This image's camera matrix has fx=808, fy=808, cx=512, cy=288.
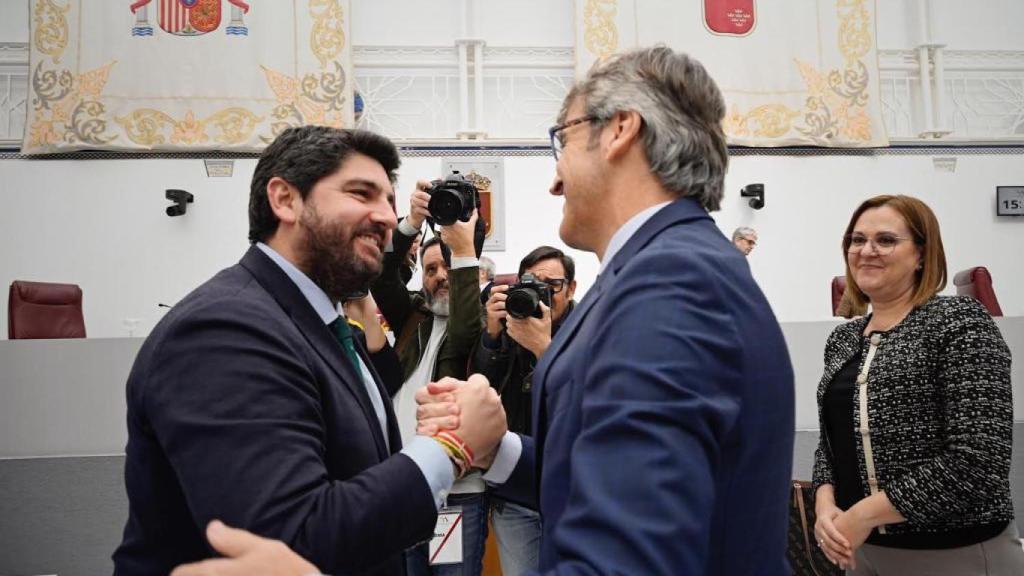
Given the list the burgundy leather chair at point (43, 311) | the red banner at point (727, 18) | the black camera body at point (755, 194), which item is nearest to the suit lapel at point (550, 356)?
the burgundy leather chair at point (43, 311)

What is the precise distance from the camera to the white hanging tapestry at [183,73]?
691 cm

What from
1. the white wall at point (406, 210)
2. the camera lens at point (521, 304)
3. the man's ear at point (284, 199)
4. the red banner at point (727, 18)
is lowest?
the camera lens at point (521, 304)

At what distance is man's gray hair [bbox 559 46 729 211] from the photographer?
1095 millimetres

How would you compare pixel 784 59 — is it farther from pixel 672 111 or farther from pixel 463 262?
pixel 672 111

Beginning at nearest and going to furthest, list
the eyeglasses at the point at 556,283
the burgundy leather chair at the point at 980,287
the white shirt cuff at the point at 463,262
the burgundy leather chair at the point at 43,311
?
the white shirt cuff at the point at 463,262 → the eyeglasses at the point at 556,283 → the burgundy leather chair at the point at 43,311 → the burgundy leather chair at the point at 980,287

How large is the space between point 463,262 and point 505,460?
1204 mm

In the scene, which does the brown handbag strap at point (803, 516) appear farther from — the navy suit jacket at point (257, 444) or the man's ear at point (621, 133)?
the man's ear at point (621, 133)

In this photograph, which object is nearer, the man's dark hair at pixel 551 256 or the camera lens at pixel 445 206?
the camera lens at pixel 445 206

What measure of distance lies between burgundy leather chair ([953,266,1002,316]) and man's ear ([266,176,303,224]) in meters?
5.28

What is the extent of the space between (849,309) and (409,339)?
141cm

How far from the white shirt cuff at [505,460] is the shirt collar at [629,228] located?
0.39 meters

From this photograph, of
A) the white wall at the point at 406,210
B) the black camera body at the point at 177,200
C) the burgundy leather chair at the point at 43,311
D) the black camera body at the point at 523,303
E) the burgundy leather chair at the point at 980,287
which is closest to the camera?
the black camera body at the point at 523,303

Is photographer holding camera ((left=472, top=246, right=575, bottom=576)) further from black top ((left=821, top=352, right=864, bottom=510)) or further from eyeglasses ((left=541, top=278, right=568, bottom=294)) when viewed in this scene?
black top ((left=821, top=352, right=864, bottom=510))

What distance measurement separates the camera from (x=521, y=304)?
237cm
